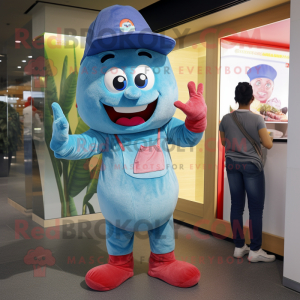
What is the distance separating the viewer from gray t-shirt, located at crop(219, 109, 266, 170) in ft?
9.52

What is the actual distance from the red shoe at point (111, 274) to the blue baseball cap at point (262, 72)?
2125mm

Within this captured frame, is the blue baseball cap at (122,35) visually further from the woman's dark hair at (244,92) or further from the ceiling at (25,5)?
the ceiling at (25,5)

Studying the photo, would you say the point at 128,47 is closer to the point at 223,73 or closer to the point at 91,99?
the point at 91,99

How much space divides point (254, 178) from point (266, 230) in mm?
588

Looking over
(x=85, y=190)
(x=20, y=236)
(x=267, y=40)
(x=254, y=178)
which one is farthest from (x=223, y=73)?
(x=20, y=236)

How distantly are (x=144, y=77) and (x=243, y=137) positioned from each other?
3.67ft

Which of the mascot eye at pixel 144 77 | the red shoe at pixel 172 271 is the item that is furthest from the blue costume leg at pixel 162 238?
the mascot eye at pixel 144 77

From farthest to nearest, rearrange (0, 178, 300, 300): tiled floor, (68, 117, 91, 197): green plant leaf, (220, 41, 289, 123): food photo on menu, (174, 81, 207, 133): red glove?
(68, 117, 91, 197): green plant leaf, (220, 41, 289, 123): food photo on menu, (0, 178, 300, 300): tiled floor, (174, 81, 207, 133): red glove

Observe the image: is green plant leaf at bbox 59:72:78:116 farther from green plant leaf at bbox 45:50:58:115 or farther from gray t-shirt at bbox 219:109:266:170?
gray t-shirt at bbox 219:109:266:170

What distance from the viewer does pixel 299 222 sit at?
2.40m

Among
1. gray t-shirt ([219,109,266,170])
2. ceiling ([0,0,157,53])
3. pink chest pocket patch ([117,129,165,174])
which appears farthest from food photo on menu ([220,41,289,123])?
pink chest pocket patch ([117,129,165,174])

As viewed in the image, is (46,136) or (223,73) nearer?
(223,73)

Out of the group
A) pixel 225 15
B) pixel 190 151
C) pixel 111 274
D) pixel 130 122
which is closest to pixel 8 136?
pixel 190 151

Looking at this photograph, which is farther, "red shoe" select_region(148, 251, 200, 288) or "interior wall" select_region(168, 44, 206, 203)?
"interior wall" select_region(168, 44, 206, 203)
